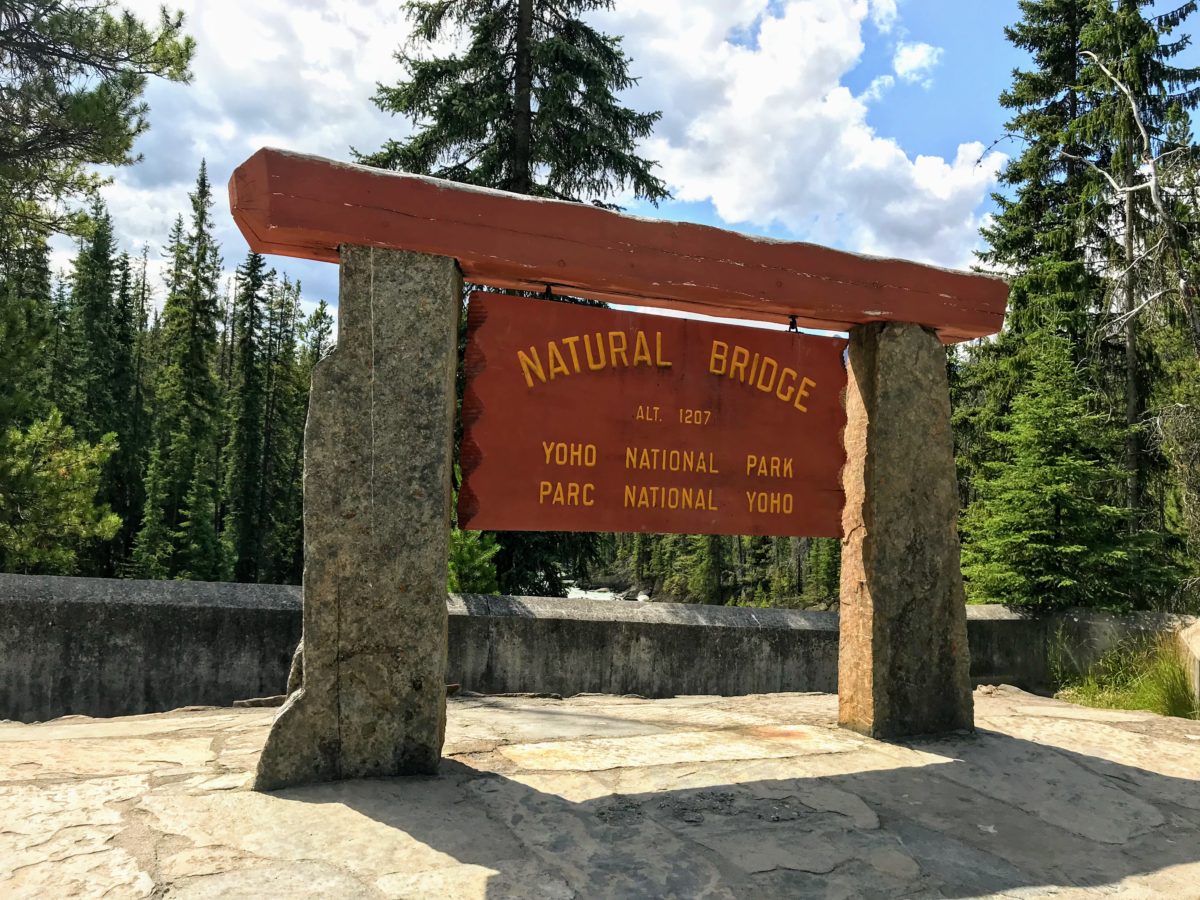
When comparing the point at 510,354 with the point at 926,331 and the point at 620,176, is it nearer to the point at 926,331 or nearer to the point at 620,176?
the point at 926,331

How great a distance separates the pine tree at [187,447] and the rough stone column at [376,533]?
29.0 metres

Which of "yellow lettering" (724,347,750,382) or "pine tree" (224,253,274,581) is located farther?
→ "pine tree" (224,253,274,581)

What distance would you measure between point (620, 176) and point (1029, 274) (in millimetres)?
8214

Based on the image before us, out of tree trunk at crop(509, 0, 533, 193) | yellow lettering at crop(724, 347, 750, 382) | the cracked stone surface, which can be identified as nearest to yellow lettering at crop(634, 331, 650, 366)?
yellow lettering at crop(724, 347, 750, 382)

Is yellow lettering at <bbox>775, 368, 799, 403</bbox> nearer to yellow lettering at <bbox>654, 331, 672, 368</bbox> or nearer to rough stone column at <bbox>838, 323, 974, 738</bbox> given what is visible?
rough stone column at <bbox>838, 323, 974, 738</bbox>

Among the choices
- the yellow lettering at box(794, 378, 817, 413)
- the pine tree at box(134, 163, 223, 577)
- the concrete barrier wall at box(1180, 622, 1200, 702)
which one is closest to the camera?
the yellow lettering at box(794, 378, 817, 413)

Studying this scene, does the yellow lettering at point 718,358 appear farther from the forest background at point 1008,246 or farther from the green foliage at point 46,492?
the green foliage at point 46,492

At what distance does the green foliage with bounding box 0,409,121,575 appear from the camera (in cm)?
1225

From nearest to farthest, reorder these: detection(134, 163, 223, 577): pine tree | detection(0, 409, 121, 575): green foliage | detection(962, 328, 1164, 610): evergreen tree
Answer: detection(962, 328, 1164, 610): evergreen tree
detection(0, 409, 121, 575): green foliage
detection(134, 163, 223, 577): pine tree

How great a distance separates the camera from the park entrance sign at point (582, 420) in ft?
11.1

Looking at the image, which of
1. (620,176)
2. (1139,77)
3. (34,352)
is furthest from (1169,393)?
(34,352)

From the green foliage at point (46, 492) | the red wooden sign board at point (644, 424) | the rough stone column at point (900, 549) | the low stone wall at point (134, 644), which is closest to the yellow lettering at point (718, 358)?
the red wooden sign board at point (644, 424)

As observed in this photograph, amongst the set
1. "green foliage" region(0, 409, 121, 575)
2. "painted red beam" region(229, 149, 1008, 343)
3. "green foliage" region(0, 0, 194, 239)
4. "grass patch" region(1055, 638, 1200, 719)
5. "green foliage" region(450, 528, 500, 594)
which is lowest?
"grass patch" region(1055, 638, 1200, 719)

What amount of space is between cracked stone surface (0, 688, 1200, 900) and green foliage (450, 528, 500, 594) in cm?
416
